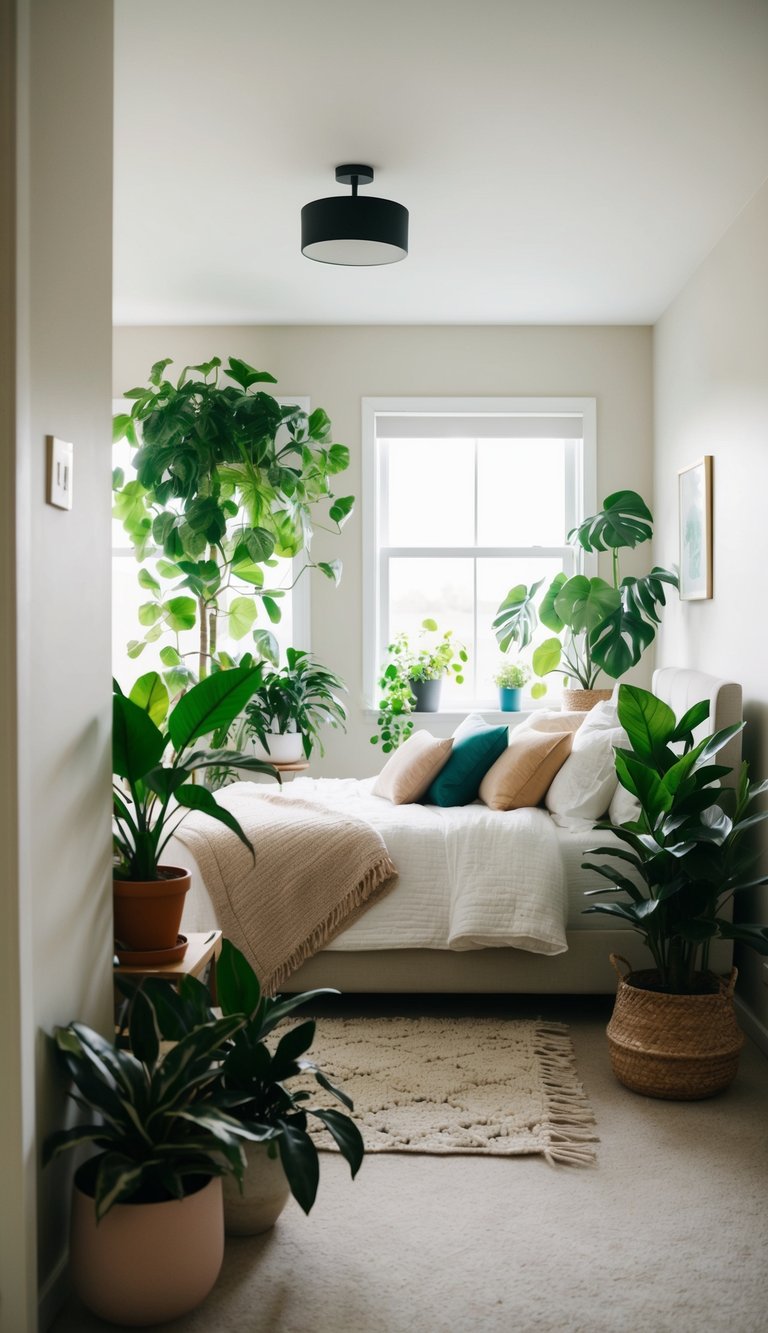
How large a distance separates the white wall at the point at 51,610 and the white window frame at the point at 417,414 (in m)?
3.49

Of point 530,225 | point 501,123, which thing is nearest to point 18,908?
point 501,123

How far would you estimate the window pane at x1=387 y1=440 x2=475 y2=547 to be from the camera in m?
5.85

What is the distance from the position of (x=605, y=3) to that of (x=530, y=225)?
1.54 meters

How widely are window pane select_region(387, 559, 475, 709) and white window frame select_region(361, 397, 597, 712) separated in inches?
4.7

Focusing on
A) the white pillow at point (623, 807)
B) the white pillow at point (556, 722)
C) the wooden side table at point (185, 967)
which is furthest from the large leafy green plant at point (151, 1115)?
the white pillow at point (556, 722)

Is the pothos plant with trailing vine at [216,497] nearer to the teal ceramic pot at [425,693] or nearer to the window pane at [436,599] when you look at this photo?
the window pane at [436,599]

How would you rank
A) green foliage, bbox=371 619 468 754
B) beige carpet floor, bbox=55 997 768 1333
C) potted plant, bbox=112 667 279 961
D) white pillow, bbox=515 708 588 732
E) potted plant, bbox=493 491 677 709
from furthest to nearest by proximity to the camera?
green foliage, bbox=371 619 468 754 → potted plant, bbox=493 491 677 709 → white pillow, bbox=515 708 588 732 → potted plant, bbox=112 667 279 961 → beige carpet floor, bbox=55 997 768 1333

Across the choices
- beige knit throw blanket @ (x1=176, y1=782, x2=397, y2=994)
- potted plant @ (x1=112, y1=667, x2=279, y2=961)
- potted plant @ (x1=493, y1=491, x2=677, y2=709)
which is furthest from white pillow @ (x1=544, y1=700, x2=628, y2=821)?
potted plant @ (x1=112, y1=667, x2=279, y2=961)

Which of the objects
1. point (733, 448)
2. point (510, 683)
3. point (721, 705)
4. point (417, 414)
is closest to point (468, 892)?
point (721, 705)

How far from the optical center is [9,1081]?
177 centimetres

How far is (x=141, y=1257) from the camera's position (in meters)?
1.90

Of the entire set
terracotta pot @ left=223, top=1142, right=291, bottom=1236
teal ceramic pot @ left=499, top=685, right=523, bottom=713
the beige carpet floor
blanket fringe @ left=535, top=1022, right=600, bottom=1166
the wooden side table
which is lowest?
the beige carpet floor

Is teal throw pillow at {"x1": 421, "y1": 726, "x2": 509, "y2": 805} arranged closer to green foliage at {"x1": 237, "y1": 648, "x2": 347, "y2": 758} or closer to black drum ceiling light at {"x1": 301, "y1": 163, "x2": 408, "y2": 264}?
green foliage at {"x1": 237, "y1": 648, "x2": 347, "y2": 758}

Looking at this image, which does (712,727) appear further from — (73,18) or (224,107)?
(73,18)
